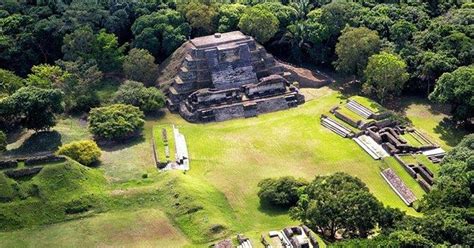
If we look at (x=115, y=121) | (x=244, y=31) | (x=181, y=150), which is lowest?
(x=181, y=150)

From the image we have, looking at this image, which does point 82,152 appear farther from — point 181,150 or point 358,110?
point 358,110

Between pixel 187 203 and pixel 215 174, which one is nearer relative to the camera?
pixel 187 203

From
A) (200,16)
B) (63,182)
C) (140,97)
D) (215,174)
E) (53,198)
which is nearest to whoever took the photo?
(53,198)

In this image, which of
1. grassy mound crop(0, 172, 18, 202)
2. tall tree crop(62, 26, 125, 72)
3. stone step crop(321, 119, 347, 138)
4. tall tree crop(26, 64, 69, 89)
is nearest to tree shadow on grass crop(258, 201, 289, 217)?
stone step crop(321, 119, 347, 138)

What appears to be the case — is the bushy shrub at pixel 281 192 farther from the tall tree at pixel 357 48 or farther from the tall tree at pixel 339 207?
the tall tree at pixel 357 48

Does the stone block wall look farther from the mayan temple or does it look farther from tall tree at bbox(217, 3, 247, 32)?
tall tree at bbox(217, 3, 247, 32)

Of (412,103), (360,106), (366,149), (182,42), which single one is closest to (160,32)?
(182,42)
